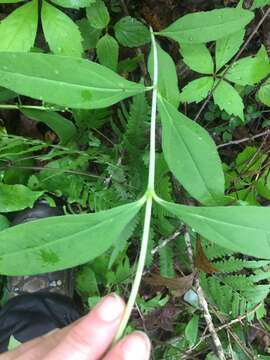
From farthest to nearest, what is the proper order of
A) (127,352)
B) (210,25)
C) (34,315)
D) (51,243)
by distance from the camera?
(34,315) < (210,25) < (51,243) < (127,352)

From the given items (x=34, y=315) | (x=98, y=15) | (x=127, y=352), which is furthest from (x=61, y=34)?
(x=34, y=315)

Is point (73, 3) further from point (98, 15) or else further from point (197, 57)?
point (197, 57)

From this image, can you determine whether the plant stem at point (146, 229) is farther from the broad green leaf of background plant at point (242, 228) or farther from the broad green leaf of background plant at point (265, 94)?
the broad green leaf of background plant at point (265, 94)

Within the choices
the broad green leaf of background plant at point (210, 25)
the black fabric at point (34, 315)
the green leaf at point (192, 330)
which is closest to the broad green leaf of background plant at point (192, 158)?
the broad green leaf of background plant at point (210, 25)

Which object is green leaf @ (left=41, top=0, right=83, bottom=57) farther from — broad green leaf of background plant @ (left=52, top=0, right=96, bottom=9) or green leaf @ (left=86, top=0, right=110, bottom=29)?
green leaf @ (left=86, top=0, right=110, bottom=29)

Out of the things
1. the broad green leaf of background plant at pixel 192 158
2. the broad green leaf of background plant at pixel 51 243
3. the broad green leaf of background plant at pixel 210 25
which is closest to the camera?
the broad green leaf of background plant at pixel 51 243

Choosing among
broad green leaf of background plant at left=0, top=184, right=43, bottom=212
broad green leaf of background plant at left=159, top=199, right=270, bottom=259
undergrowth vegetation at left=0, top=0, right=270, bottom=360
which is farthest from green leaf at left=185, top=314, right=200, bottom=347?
broad green leaf of background plant at left=159, top=199, right=270, bottom=259

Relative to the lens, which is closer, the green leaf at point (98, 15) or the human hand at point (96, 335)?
the human hand at point (96, 335)
